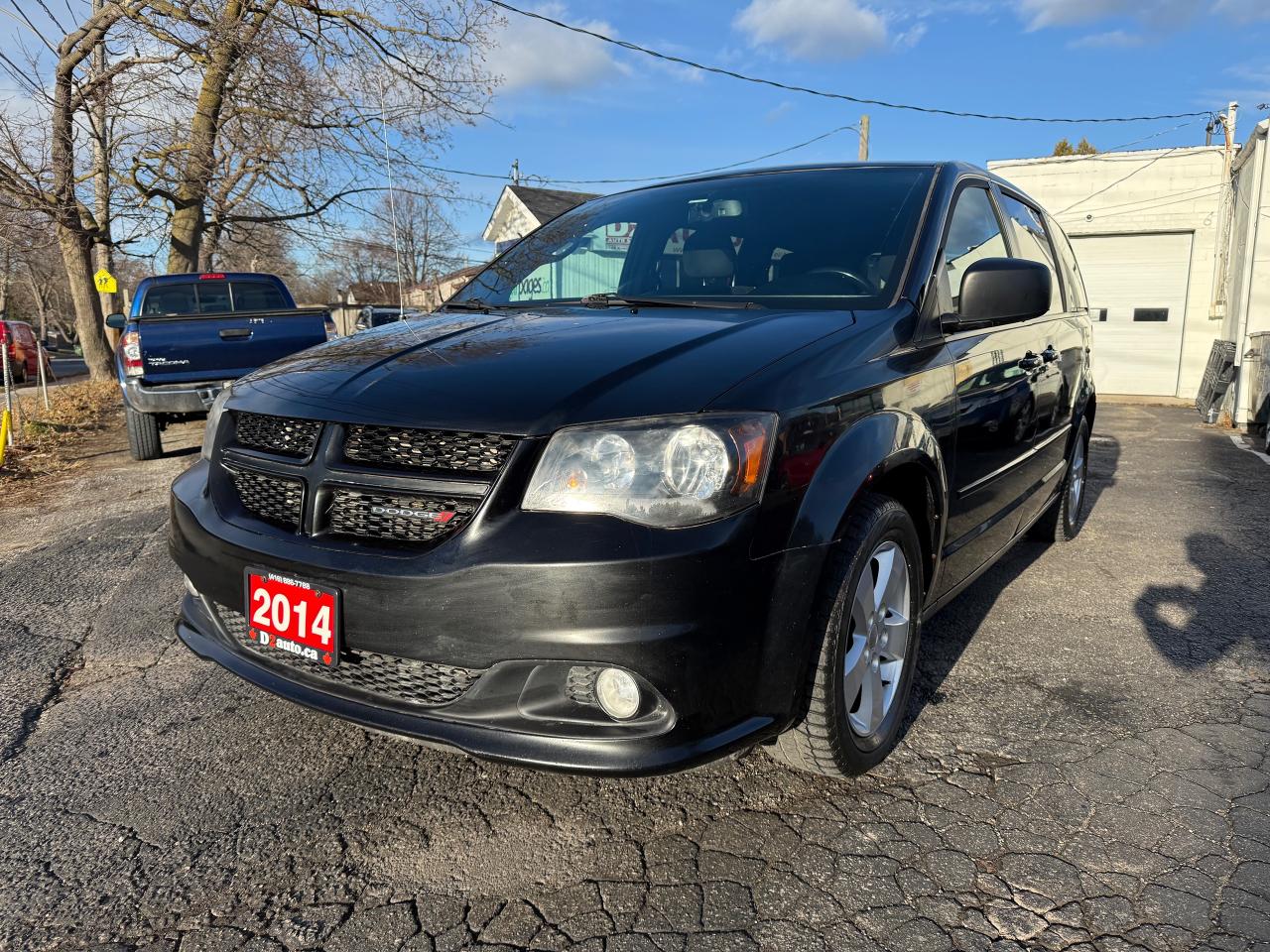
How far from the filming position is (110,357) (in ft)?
66.2

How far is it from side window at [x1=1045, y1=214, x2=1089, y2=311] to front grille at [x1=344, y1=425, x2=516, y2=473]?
377 cm

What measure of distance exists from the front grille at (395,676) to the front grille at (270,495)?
0.36 meters

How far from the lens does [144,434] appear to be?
26.9 ft

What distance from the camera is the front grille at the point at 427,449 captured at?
197cm

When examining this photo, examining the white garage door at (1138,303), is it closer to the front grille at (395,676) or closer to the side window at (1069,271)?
the side window at (1069,271)

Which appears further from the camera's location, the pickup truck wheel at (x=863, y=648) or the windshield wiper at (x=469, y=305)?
the windshield wiper at (x=469, y=305)

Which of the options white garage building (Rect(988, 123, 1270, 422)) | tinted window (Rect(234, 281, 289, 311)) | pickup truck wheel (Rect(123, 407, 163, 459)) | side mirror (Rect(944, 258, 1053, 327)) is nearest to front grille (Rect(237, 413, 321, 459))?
side mirror (Rect(944, 258, 1053, 327))

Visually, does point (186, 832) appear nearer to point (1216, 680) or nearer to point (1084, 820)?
point (1084, 820)

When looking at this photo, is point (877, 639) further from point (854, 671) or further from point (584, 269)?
point (584, 269)

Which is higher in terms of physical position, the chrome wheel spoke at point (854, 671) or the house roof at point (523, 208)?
the house roof at point (523, 208)

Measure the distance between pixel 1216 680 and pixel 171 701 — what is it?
366 centimetres

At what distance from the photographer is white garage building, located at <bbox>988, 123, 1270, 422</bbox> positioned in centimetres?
1375

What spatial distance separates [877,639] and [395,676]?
4.25 ft

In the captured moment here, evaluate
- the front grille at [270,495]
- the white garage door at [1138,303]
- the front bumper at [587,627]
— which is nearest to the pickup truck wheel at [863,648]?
the front bumper at [587,627]
